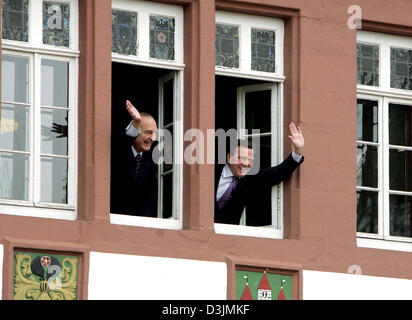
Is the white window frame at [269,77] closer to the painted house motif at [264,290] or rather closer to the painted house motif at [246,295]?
the painted house motif at [264,290]

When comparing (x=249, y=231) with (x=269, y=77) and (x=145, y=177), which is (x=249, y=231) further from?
(x=269, y=77)

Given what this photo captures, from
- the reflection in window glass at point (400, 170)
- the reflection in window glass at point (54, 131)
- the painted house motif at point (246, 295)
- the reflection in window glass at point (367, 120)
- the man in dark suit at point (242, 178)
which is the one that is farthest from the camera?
the reflection in window glass at point (400, 170)

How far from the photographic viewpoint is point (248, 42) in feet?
85.9

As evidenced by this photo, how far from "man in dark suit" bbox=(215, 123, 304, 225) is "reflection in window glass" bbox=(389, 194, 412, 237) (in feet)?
4.38

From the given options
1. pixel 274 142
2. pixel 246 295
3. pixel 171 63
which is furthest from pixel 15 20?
pixel 246 295

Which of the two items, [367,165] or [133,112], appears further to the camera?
[367,165]

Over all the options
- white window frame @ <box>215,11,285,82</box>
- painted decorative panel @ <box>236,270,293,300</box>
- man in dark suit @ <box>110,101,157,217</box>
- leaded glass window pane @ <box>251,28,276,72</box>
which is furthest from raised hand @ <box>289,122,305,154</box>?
man in dark suit @ <box>110,101,157,217</box>

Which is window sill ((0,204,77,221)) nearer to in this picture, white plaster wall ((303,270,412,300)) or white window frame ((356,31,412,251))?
white plaster wall ((303,270,412,300))

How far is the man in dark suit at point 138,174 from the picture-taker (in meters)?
25.6

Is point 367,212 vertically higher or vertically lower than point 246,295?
higher

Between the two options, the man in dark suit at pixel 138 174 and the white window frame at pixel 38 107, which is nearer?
the white window frame at pixel 38 107

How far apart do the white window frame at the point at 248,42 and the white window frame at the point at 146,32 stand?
432 mm

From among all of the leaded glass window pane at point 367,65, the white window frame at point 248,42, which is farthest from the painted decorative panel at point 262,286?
the leaded glass window pane at point 367,65

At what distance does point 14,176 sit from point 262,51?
9.84 feet
